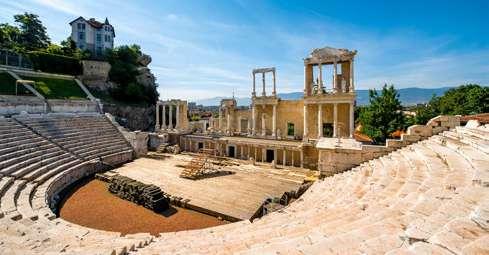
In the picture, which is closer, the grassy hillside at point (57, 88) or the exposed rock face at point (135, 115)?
the grassy hillside at point (57, 88)

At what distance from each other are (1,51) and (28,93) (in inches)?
370

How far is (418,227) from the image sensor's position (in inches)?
162

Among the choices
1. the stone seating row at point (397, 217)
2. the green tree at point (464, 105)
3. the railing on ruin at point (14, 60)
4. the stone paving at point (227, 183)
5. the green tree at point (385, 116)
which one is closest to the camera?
the stone seating row at point (397, 217)

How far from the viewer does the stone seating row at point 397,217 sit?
374cm

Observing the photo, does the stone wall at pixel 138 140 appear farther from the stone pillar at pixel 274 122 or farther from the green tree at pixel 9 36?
the green tree at pixel 9 36

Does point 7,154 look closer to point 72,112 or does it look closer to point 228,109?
point 72,112

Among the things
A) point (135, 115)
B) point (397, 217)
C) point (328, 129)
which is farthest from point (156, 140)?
point (397, 217)

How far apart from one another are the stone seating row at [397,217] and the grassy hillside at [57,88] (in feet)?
102

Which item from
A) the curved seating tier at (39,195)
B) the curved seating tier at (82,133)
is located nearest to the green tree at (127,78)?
the curved seating tier at (82,133)

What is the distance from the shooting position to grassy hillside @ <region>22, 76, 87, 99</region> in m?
30.7

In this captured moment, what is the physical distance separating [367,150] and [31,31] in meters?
58.9

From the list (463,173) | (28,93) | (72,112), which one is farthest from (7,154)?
(463,173)

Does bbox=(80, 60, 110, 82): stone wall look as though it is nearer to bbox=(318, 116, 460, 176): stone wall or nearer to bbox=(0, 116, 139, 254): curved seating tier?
bbox=(0, 116, 139, 254): curved seating tier

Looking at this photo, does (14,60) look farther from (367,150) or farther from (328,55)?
(367,150)
